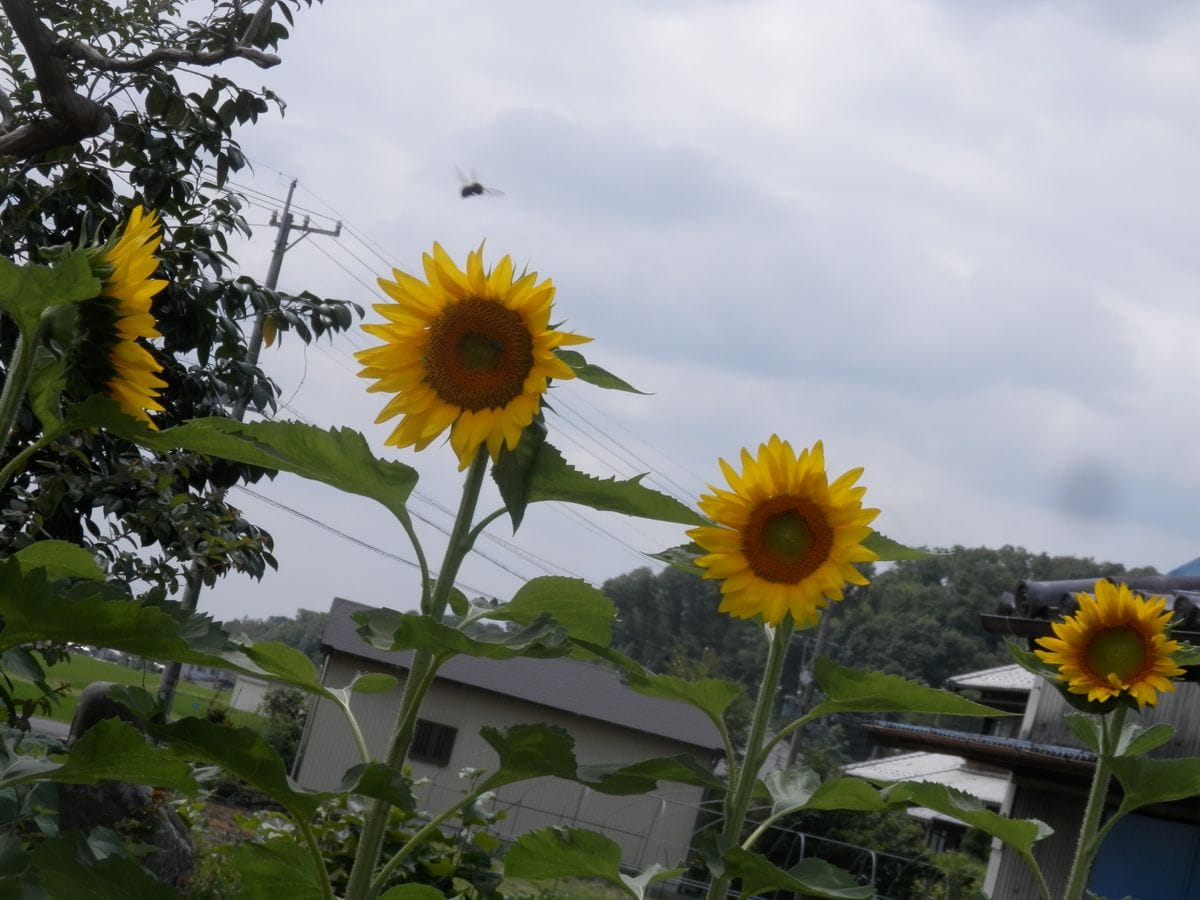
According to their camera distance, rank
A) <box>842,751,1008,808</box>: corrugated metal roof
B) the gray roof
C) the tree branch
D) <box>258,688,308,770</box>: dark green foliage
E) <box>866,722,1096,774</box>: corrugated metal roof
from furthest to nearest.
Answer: <box>258,688,308,770</box>: dark green foliage
the gray roof
<box>842,751,1008,808</box>: corrugated metal roof
<box>866,722,1096,774</box>: corrugated metal roof
the tree branch

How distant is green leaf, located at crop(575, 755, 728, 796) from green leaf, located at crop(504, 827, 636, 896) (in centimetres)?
18

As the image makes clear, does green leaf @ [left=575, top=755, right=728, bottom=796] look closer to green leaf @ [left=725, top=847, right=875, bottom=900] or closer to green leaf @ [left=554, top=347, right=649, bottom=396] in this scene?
green leaf @ [left=725, top=847, right=875, bottom=900]

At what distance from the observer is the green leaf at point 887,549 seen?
186cm

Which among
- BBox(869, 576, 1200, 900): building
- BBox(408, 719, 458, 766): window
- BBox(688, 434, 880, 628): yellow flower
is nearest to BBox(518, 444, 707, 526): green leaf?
BBox(688, 434, 880, 628): yellow flower

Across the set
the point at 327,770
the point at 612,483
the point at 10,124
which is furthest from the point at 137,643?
the point at 327,770

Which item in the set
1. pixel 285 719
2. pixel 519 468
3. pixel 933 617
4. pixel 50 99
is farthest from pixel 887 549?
pixel 933 617

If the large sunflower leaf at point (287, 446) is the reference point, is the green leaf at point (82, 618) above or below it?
below

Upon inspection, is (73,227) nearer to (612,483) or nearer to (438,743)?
(612,483)

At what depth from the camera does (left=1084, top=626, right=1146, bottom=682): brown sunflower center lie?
282 cm

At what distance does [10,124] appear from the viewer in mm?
4398

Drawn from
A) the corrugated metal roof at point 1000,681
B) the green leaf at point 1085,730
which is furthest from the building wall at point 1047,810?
the green leaf at point 1085,730

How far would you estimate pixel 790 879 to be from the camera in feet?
5.54

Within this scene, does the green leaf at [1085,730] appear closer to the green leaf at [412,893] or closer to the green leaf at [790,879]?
the green leaf at [790,879]

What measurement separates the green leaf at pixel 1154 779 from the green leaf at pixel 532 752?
1.24 m
